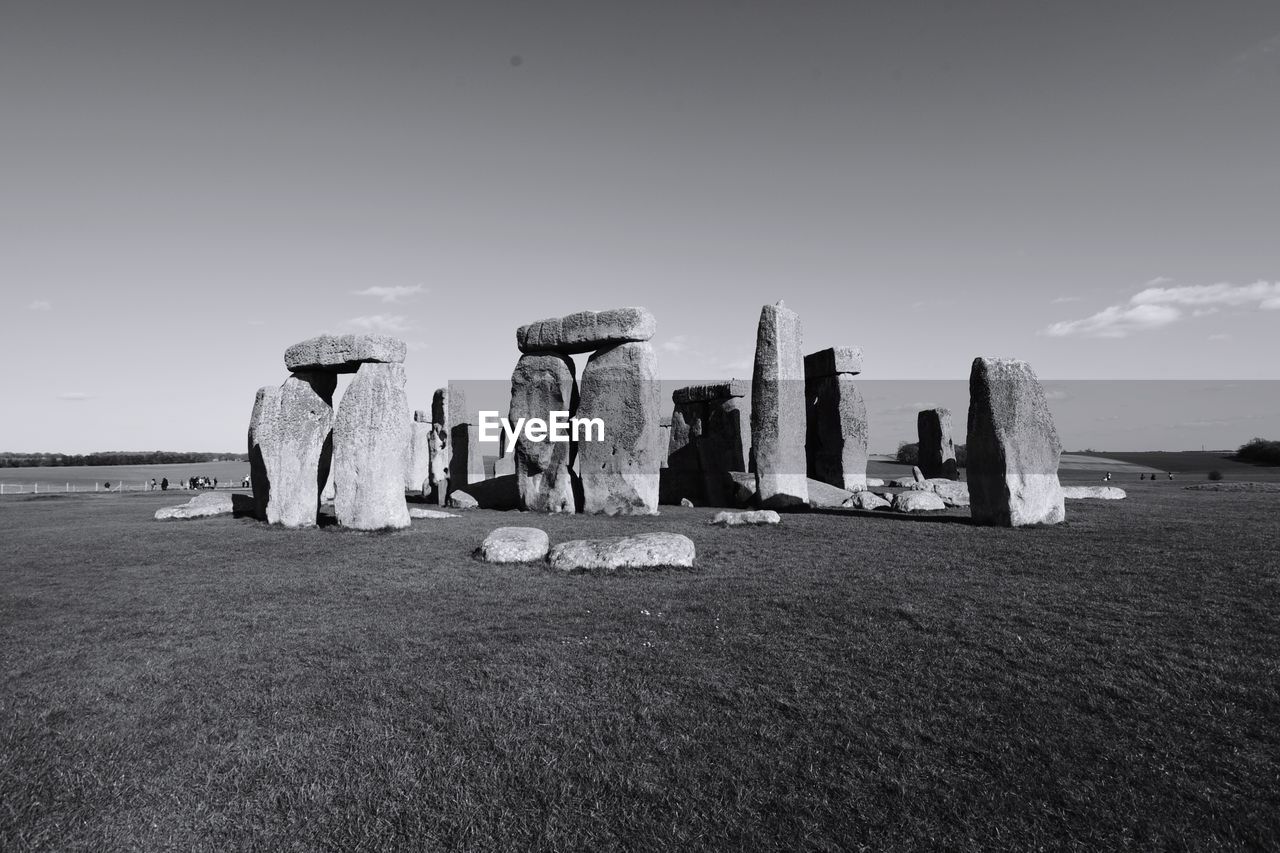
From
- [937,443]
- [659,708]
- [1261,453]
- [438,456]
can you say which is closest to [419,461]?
[438,456]

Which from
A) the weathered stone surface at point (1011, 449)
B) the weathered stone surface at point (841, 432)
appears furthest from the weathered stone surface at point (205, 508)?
the weathered stone surface at point (1011, 449)

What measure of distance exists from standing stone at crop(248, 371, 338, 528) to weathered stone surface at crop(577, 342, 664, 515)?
5.20 meters

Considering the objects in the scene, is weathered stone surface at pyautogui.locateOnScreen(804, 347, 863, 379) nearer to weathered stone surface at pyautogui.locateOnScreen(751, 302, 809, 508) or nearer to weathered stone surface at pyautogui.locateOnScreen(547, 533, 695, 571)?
weathered stone surface at pyautogui.locateOnScreen(751, 302, 809, 508)

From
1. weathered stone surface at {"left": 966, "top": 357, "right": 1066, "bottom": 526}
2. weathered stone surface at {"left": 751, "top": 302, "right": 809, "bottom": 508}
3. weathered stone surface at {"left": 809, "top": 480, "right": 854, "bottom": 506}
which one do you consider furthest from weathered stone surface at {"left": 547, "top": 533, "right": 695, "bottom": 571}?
weathered stone surface at {"left": 809, "top": 480, "right": 854, "bottom": 506}

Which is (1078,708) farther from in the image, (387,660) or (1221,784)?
(387,660)

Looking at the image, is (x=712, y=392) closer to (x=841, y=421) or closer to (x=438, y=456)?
(x=841, y=421)

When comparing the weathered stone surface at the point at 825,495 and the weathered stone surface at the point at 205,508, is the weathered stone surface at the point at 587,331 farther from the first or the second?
the weathered stone surface at the point at 205,508

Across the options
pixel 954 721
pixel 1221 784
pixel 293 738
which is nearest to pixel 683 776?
pixel 954 721

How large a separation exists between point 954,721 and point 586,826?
210cm

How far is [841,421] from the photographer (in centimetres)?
1919

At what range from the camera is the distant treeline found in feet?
104

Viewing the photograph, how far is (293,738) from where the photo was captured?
3.71 metres

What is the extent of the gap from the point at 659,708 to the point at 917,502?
10.5 metres

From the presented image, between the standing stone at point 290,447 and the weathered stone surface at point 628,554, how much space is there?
669cm
